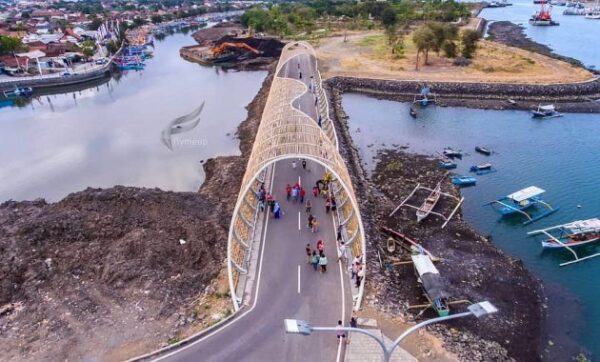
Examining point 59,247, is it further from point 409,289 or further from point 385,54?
point 385,54

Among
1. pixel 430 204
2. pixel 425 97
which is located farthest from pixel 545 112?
pixel 430 204

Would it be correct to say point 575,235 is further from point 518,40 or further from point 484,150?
point 518,40

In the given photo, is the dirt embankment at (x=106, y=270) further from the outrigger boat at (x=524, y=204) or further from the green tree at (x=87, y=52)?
the green tree at (x=87, y=52)

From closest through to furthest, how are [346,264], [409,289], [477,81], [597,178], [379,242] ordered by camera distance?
[346,264] < [409,289] < [379,242] < [597,178] < [477,81]

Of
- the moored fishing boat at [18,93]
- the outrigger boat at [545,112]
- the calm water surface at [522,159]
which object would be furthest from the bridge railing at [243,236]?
the moored fishing boat at [18,93]

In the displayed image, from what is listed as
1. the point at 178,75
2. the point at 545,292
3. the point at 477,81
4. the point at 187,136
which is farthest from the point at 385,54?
the point at 545,292

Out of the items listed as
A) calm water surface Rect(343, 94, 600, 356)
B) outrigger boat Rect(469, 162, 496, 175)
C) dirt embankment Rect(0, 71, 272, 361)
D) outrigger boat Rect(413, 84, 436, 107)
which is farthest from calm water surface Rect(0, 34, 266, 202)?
outrigger boat Rect(413, 84, 436, 107)

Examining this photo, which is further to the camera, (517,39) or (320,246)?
(517,39)
